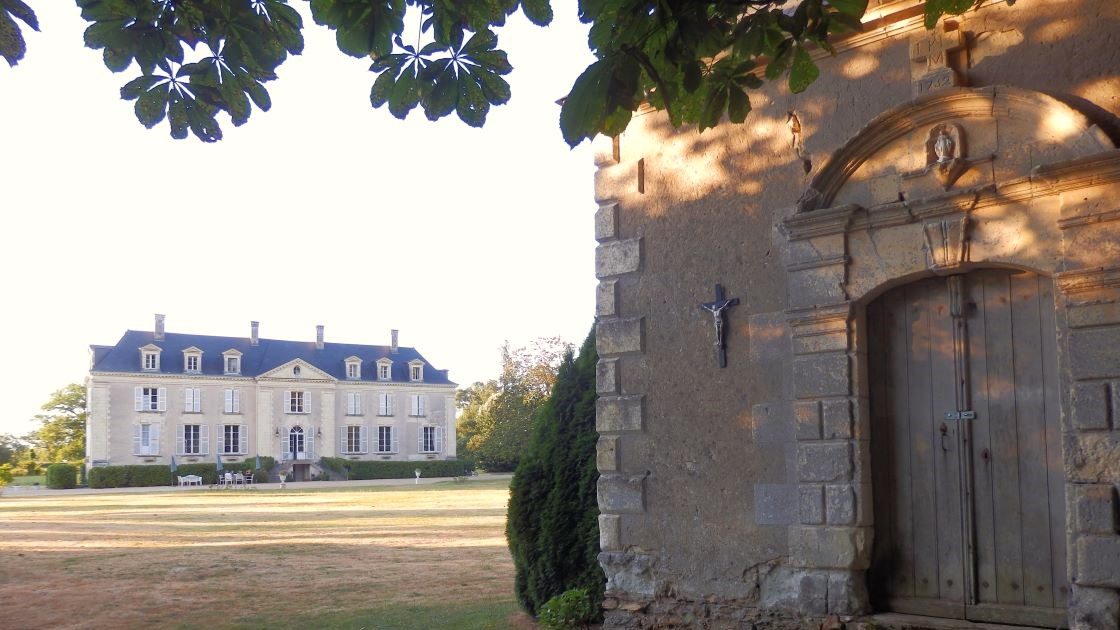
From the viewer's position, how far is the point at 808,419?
617 cm

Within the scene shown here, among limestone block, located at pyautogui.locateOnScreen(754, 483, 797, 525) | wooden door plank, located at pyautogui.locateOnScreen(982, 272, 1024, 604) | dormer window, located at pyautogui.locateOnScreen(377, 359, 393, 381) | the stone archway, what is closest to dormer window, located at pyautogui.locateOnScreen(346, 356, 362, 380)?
dormer window, located at pyautogui.locateOnScreen(377, 359, 393, 381)

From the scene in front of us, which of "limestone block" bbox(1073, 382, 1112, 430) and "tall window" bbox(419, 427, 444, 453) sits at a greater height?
"limestone block" bbox(1073, 382, 1112, 430)

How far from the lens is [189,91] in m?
4.14

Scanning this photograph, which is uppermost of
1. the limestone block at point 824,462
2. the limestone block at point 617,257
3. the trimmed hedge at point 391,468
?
the limestone block at point 617,257

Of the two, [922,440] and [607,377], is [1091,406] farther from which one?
[607,377]

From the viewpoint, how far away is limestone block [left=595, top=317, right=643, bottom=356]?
23.4 ft

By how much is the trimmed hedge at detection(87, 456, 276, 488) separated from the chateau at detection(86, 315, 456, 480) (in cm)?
301

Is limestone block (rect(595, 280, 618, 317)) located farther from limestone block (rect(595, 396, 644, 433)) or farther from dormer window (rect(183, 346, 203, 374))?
dormer window (rect(183, 346, 203, 374))

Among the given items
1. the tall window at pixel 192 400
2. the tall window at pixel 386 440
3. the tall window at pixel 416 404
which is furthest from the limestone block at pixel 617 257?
the tall window at pixel 416 404

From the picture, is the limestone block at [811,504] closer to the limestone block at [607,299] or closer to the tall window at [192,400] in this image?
the limestone block at [607,299]

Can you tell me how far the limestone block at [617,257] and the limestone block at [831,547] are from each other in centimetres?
223

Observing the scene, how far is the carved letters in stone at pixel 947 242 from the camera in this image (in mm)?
5633

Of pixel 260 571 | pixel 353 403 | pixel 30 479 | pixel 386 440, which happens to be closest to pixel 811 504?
pixel 260 571

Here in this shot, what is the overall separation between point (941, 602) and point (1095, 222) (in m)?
2.33
